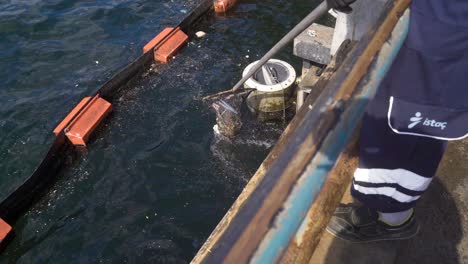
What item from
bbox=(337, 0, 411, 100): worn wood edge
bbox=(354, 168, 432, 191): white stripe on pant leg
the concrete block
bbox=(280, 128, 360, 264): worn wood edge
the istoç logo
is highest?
bbox=(337, 0, 411, 100): worn wood edge

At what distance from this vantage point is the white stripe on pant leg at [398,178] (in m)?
2.21

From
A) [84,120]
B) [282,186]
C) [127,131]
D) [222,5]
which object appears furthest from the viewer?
[222,5]

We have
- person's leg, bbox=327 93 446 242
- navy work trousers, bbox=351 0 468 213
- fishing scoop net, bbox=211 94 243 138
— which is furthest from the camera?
fishing scoop net, bbox=211 94 243 138

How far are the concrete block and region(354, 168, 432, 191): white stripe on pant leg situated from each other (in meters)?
3.48

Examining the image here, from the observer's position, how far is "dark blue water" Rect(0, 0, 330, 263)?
18.2ft

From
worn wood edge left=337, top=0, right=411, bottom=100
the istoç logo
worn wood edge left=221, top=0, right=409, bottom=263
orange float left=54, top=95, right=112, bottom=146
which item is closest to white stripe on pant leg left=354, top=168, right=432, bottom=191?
the istoç logo

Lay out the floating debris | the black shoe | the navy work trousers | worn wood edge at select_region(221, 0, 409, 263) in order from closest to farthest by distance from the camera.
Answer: worn wood edge at select_region(221, 0, 409, 263)
the navy work trousers
the black shoe
the floating debris

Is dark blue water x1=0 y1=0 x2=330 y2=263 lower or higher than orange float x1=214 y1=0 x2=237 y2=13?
lower

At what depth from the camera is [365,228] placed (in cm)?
267

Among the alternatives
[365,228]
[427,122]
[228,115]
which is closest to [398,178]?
[427,122]

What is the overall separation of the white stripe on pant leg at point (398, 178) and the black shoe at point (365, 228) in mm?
486

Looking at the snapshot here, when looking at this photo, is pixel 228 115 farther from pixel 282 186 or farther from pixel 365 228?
pixel 282 186

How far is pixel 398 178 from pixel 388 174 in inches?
2.4

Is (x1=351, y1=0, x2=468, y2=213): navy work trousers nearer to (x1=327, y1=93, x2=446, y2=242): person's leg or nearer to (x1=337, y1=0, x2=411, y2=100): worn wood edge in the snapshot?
(x1=327, y1=93, x2=446, y2=242): person's leg
